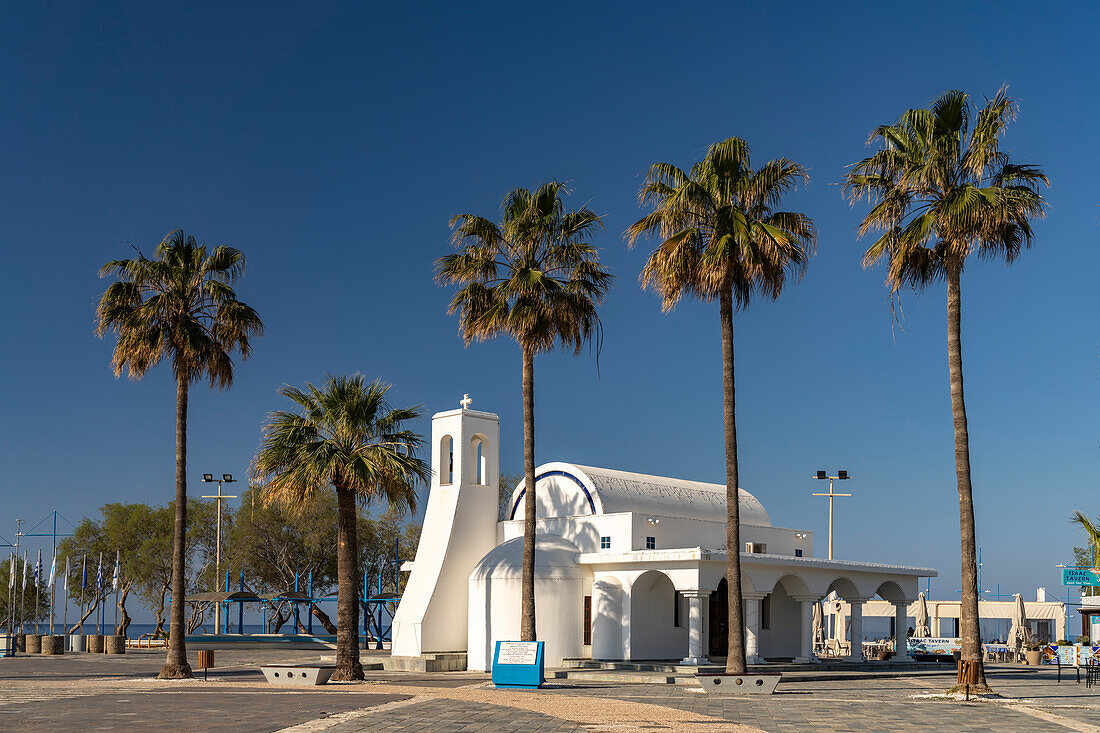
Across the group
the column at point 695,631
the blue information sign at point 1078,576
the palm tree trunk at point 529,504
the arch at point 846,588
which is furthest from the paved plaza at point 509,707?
the arch at point 846,588

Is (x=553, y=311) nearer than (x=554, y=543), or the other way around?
(x=553, y=311)

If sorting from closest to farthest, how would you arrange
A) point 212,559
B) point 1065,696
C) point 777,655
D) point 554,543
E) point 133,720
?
point 133,720, point 1065,696, point 554,543, point 777,655, point 212,559

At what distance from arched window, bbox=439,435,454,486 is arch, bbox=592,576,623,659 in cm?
721

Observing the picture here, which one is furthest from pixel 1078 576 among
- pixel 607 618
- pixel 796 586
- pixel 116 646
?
pixel 116 646

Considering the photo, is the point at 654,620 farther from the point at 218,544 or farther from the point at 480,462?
the point at 218,544

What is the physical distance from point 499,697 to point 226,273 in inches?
607

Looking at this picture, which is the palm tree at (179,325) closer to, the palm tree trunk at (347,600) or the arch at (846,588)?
the palm tree trunk at (347,600)

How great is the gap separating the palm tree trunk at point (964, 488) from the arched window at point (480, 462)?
1834 cm

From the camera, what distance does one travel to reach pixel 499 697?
23438 mm

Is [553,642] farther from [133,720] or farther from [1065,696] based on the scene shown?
[133,720]

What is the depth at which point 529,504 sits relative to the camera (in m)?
29.9

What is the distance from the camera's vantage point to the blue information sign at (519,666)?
87.6 ft

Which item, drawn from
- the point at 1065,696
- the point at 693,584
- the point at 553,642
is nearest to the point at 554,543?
the point at 553,642

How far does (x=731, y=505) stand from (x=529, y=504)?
19.6 feet
